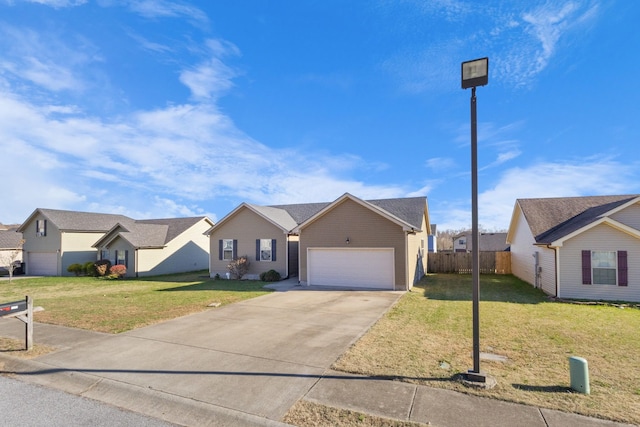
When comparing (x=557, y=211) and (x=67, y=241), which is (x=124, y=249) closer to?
(x=67, y=241)

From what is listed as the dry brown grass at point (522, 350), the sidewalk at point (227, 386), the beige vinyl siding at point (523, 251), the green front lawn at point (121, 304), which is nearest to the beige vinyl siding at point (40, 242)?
the green front lawn at point (121, 304)

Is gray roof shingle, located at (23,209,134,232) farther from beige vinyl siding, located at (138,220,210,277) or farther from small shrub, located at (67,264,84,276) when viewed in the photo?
beige vinyl siding, located at (138,220,210,277)

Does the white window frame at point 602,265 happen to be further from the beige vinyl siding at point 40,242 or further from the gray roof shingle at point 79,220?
the beige vinyl siding at point 40,242

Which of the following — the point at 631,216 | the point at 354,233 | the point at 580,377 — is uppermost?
the point at 631,216

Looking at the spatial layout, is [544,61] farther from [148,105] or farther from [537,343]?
[148,105]

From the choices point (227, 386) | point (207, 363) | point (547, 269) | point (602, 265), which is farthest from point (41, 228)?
point (602, 265)

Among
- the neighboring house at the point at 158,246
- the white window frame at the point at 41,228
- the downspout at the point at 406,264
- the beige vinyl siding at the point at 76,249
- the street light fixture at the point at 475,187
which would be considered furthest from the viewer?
the white window frame at the point at 41,228

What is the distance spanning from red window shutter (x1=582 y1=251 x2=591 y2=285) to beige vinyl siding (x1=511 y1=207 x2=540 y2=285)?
308 centimetres

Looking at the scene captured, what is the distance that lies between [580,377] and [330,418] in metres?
3.82

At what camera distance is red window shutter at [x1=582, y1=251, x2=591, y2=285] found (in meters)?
13.2

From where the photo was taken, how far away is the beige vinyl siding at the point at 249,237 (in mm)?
19953

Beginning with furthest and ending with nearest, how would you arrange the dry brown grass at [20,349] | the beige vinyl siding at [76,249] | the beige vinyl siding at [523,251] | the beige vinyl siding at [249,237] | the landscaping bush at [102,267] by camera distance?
the beige vinyl siding at [76,249] < the landscaping bush at [102,267] < the beige vinyl siding at [249,237] < the beige vinyl siding at [523,251] < the dry brown grass at [20,349]

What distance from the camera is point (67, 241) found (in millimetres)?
26281

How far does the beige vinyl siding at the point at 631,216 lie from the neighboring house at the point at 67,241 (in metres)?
28.3
